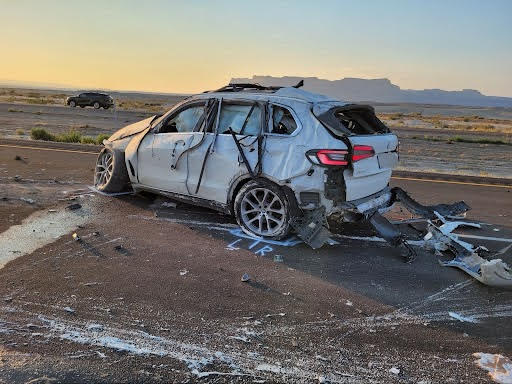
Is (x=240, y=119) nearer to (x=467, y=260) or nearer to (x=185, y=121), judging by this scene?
(x=185, y=121)

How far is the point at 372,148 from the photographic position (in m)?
5.77

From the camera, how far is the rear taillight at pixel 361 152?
5535 mm

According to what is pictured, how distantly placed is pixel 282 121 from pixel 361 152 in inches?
41.4

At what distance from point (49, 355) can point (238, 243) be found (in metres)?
2.89

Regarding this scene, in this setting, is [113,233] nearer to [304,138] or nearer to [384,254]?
[304,138]

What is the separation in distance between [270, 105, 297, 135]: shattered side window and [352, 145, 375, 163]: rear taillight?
0.81 metres

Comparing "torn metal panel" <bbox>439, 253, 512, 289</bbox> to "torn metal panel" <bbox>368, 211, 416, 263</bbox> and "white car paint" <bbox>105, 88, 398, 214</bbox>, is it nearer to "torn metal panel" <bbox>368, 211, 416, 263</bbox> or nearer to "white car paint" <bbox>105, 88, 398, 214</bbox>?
"torn metal panel" <bbox>368, 211, 416, 263</bbox>

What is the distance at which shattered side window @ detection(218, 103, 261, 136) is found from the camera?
6152 millimetres

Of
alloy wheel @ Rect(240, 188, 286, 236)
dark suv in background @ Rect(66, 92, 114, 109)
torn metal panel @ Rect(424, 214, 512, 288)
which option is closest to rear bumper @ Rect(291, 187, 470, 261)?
alloy wheel @ Rect(240, 188, 286, 236)

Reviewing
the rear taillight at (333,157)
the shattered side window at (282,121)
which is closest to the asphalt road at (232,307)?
the rear taillight at (333,157)

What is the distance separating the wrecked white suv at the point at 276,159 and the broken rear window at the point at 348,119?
14mm

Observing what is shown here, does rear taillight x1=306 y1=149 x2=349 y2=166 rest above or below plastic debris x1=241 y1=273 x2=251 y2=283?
above

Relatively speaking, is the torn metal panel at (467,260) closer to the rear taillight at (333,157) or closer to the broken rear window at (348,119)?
the broken rear window at (348,119)

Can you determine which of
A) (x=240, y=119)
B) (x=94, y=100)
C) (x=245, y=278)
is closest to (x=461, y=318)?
(x=245, y=278)
